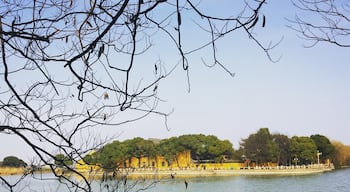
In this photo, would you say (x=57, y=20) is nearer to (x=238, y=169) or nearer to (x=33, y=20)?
(x=33, y=20)

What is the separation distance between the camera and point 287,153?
132ft

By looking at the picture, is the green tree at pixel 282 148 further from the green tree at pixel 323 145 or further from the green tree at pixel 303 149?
the green tree at pixel 323 145

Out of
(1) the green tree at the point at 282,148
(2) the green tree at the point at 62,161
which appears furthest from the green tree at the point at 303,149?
(2) the green tree at the point at 62,161

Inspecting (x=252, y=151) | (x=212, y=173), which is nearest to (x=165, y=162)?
(x=212, y=173)

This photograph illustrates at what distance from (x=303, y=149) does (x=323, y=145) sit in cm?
461

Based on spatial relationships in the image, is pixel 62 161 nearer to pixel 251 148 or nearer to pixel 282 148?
pixel 251 148

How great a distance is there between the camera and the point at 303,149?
3897 cm

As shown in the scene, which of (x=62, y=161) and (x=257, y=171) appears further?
(x=257, y=171)

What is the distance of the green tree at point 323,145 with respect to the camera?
42250 millimetres

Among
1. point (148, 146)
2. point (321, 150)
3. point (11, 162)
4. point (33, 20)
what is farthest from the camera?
point (321, 150)

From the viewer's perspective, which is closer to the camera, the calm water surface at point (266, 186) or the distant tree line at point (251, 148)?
the calm water surface at point (266, 186)

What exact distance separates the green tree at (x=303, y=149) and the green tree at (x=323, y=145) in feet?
7.45

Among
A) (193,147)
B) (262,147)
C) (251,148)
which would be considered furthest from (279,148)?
(193,147)

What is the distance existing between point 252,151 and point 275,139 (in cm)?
222
